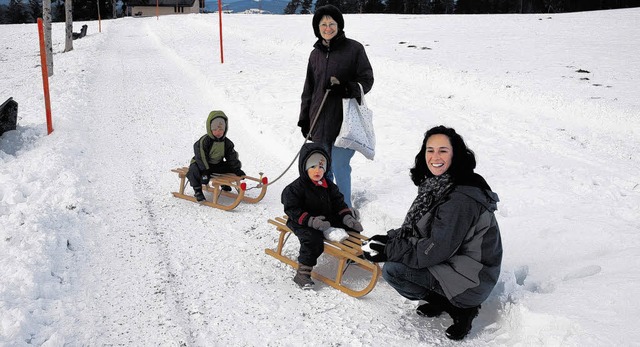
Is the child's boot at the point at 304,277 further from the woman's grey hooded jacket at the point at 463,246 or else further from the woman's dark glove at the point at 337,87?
the woman's dark glove at the point at 337,87

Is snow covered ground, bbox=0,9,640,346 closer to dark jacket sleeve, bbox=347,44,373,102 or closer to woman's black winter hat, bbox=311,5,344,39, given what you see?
dark jacket sleeve, bbox=347,44,373,102

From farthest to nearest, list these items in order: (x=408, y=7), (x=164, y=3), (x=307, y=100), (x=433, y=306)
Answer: (x=164, y=3)
(x=408, y=7)
(x=307, y=100)
(x=433, y=306)

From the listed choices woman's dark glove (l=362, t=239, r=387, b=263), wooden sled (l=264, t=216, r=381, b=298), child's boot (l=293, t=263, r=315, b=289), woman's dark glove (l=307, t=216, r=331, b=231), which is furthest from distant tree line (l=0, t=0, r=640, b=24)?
woman's dark glove (l=362, t=239, r=387, b=263)

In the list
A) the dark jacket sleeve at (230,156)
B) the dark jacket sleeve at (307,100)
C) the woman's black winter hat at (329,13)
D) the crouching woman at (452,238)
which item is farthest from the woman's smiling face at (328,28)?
the dark jacket sleeve at (230,156)

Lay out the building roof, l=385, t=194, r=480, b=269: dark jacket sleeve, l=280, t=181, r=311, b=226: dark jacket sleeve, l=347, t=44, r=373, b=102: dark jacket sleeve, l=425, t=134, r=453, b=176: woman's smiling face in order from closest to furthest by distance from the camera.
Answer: l=385, t=194, r=480, b=269: dark jacket sleeve < l=425, t=134, r=453, b=176: woman's smiling face < l=280, t=181, r=311, b=226: dark jacket sleeve < l=347, t=44, r=373, b=102: dark jacket sleeve < the building roof

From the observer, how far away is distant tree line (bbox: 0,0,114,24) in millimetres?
59969

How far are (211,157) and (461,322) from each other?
3.98 m

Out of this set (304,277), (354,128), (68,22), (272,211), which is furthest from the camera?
(68,22)

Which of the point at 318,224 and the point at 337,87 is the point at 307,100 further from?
the point at 318,224

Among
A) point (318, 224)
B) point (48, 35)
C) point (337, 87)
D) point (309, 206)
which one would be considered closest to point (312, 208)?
point (309, 206)

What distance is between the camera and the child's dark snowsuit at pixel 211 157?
6.09m

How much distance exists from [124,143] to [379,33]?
1799cm

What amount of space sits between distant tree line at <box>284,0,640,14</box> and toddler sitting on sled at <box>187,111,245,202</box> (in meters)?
44.7

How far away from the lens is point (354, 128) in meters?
4.79
